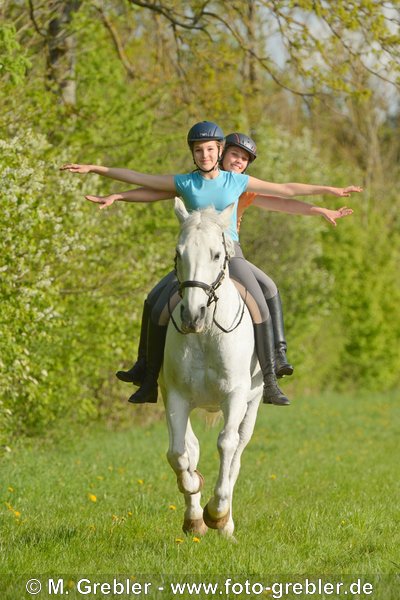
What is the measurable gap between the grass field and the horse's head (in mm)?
1634

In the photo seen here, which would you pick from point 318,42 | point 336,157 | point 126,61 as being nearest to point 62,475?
point 318,42

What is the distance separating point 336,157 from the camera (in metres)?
47.8

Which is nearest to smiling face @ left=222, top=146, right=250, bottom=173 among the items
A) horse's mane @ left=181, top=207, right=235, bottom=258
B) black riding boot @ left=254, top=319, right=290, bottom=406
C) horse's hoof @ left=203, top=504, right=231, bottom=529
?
black riding boot @ left=254, top=319, right=290, bottom=406

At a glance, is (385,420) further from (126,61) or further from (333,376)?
(126,61)

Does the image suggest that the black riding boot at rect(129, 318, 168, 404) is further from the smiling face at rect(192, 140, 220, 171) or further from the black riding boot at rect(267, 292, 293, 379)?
the smiling face at rect(192, 140, 220, 171)

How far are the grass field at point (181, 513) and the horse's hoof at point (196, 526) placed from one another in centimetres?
13

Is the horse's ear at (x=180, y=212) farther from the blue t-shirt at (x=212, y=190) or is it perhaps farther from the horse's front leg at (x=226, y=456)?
the horse's front leg at (x=226, y=456)

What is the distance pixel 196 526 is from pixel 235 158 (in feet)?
10.2

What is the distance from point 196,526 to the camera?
8.36 m

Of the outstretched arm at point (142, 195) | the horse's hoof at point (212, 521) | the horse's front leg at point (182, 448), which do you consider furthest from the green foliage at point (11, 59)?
the horse's hoof at point (212, 521)

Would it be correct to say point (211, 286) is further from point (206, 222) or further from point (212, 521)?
point (212, 521)

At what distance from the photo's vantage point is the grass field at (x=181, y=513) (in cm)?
682

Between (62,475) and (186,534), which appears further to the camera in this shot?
(62,475)

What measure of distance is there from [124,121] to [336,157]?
31.9m
